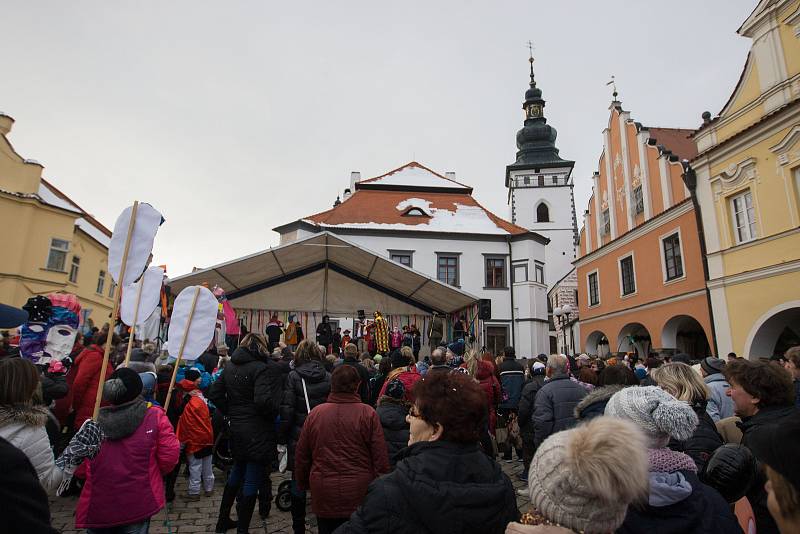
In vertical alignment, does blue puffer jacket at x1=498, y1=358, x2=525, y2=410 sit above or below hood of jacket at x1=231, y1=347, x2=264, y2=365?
below

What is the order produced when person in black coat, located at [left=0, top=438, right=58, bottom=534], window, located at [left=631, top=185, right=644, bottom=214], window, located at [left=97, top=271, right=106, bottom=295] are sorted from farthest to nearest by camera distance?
window, located at [left=97, top=271, right=106, bottom=295] → window, located at [left=631, top=185, right=644, bottom=214] → person in black coat, located at [left=0, top=438, right=58, bottom=534]

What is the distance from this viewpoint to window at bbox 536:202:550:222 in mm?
43312

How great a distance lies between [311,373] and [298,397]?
0.97 feet

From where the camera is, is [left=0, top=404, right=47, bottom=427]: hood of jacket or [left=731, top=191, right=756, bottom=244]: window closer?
[left=0, top=404, right=47, bottom=427]: hood of jacket

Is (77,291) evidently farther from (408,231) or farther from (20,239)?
(408,231)

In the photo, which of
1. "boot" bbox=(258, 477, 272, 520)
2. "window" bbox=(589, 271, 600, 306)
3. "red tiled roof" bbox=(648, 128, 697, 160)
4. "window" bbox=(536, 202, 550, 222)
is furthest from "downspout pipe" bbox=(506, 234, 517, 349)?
"boot" bbox=(258, 477, 272, 520)

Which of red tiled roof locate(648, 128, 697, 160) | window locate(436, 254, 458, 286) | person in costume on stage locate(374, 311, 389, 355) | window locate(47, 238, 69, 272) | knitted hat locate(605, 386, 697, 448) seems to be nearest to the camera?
knitted hat locate(605, 386, 697, 448)

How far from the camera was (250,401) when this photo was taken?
4.77 metres

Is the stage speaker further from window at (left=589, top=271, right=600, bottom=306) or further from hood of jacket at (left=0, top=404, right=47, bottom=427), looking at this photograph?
window at (left=589, top=271, right=600, bottom=306)

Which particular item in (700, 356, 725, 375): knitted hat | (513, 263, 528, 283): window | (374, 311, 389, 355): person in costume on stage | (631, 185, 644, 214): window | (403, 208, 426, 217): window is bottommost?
(700, 356, 725, 375): knitted hat

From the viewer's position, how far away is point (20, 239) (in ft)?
69.9

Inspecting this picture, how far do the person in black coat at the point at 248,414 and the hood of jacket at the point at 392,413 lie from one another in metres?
1.39

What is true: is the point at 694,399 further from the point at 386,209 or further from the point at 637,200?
the point at 386,209

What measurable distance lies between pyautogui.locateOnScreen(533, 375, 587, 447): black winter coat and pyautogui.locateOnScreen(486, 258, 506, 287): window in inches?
912
